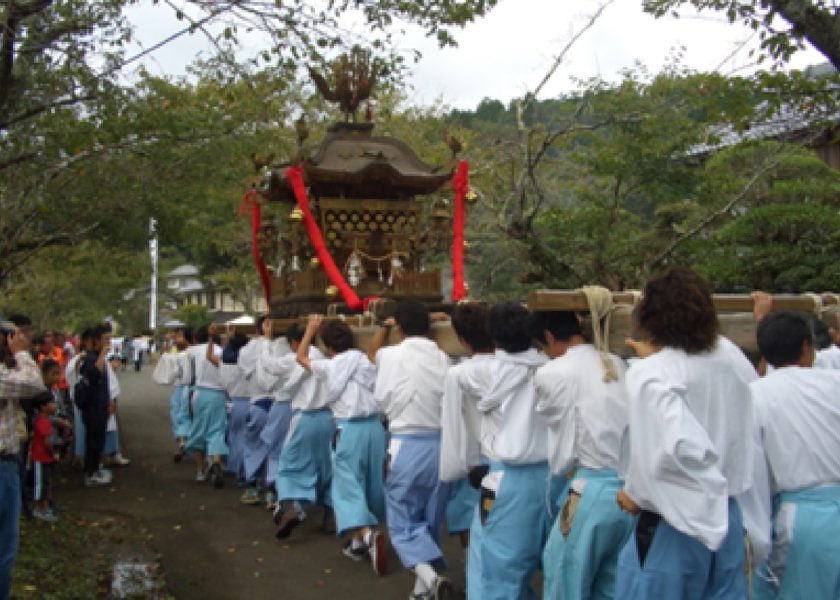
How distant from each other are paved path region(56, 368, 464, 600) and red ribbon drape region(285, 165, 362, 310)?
230 cm

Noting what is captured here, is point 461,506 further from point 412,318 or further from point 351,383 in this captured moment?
point 412,318

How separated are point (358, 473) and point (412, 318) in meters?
1.49

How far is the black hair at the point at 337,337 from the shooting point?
23.4 ft

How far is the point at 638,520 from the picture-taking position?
325 centimetres


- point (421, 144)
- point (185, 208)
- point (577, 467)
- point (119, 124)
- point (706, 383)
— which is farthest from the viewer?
point (421, 144)

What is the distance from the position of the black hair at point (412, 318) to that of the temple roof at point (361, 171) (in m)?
3.27

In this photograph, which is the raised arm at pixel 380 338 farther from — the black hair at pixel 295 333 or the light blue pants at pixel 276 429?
the light blue pants at pixel 276 429

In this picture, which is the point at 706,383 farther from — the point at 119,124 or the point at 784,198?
the point at 784,198

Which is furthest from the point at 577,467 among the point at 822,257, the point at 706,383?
the point at 822,257

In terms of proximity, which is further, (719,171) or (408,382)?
(719,171)

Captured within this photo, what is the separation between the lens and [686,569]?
313cm

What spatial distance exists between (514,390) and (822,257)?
6485mm

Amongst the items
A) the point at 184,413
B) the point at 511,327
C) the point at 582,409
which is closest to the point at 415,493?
the point at 511,327

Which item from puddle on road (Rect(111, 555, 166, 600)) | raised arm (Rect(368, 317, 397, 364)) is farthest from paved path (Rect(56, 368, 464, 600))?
raised arm (Rect(368, 317, 397, 364))
